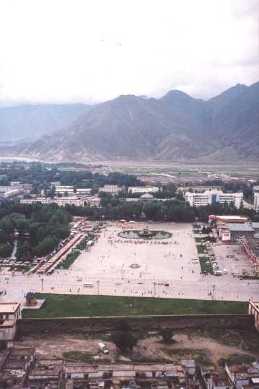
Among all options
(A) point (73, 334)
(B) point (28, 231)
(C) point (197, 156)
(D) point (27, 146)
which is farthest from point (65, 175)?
(D) point (27, 146)

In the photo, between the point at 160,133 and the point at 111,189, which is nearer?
the point at 111,189

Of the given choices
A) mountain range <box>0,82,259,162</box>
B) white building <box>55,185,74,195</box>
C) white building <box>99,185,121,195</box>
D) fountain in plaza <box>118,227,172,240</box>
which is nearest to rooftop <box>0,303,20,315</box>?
fountain in plaza <box>118,227,172,240</box>

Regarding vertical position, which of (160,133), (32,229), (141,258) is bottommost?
(141,258)

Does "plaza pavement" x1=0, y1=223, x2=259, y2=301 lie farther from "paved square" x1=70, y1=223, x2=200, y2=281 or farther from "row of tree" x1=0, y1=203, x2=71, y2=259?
"row of tree" x1=0, y1=203, x2=71, y2=259

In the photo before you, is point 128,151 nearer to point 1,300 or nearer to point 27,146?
point 27,146

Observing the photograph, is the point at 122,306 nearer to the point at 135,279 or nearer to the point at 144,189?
the point at 135,279

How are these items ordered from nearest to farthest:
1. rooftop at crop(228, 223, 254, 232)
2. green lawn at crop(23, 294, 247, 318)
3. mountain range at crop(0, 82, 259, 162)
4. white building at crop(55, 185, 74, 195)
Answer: green lawn at crop(23, 294, 247, 318), rooftop at crop(228, 223, 254, 232), white building at crop(55, 185, 74, 195), mountain range at crop(0, 82, 259, 162)

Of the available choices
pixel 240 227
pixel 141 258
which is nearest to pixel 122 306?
pixel 141 258
